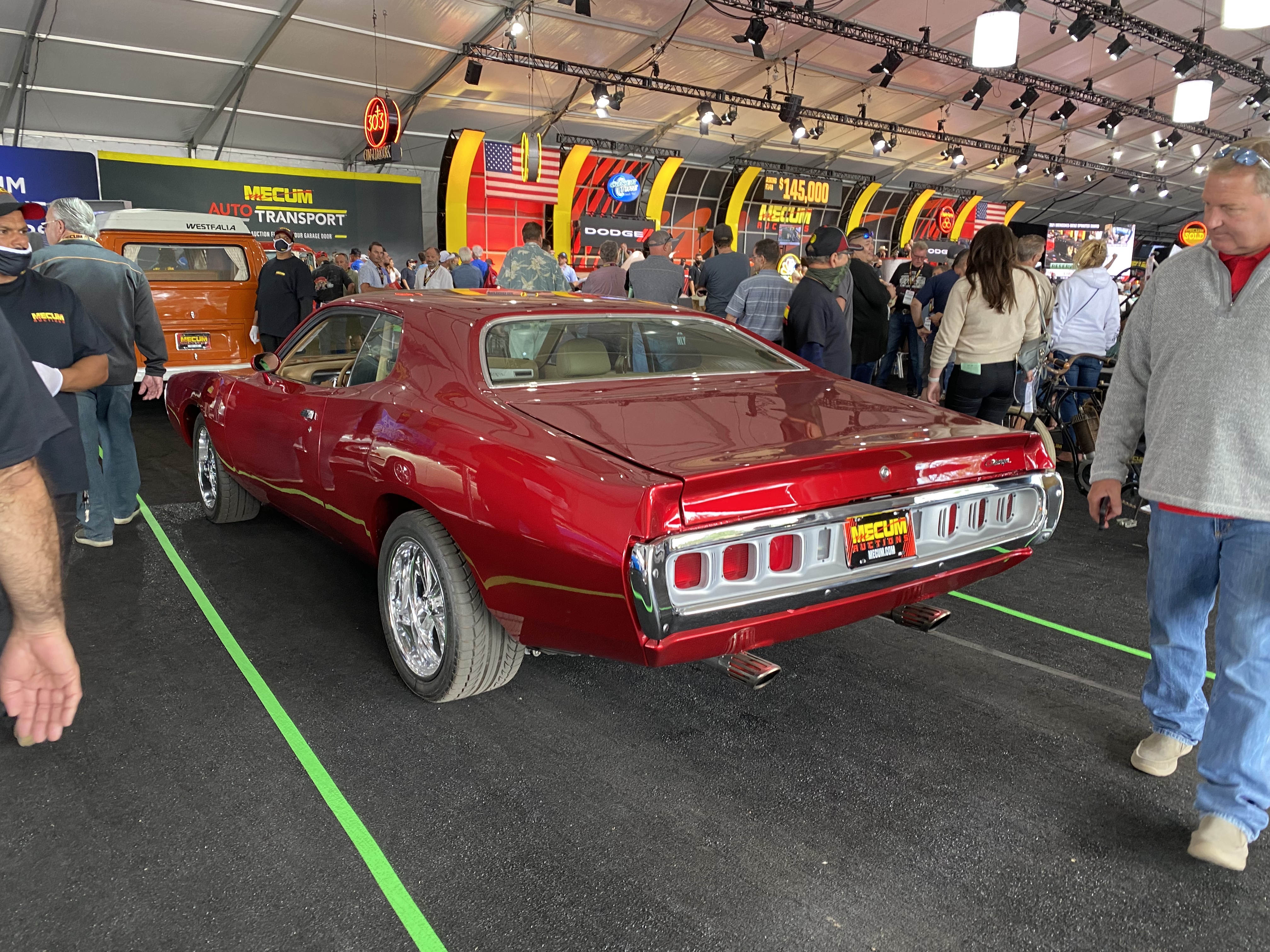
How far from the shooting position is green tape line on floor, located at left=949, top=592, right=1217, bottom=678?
3.46 m

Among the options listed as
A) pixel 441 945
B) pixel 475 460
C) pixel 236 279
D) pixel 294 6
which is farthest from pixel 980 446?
pixel 294 6

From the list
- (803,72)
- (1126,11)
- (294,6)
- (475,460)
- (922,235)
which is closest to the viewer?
(475,460)

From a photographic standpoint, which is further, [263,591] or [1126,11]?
[1126,11]

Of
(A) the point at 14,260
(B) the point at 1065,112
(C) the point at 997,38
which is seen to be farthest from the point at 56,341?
(B) the point at 1065,112

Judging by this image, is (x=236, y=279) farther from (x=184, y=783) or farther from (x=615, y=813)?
(x=615, y=813)

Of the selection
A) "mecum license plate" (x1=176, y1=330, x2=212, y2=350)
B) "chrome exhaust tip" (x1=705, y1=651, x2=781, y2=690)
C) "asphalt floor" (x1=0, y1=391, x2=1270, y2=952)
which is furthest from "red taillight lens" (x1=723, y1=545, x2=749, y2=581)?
"mecum license plate" (x1=176, y1=330, x2=212, y2=350)

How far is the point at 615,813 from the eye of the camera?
235 cm

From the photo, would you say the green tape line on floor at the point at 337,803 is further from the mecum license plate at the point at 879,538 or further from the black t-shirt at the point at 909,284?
the black t-shirt at the point at 909,284

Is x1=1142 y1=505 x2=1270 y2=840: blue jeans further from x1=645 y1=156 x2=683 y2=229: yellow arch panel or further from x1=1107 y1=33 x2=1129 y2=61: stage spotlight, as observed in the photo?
x1=645 y1=156 x2=683 y2=229: yellow arch panel

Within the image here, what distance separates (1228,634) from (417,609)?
2.40 m

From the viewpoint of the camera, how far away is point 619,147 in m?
23.0

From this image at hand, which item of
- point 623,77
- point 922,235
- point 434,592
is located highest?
point 623,77

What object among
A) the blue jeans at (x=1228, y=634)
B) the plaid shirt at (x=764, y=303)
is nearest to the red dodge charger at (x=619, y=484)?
the blue jeans at (x=1228, y=634)

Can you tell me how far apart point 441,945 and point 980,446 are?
207 centimetres
